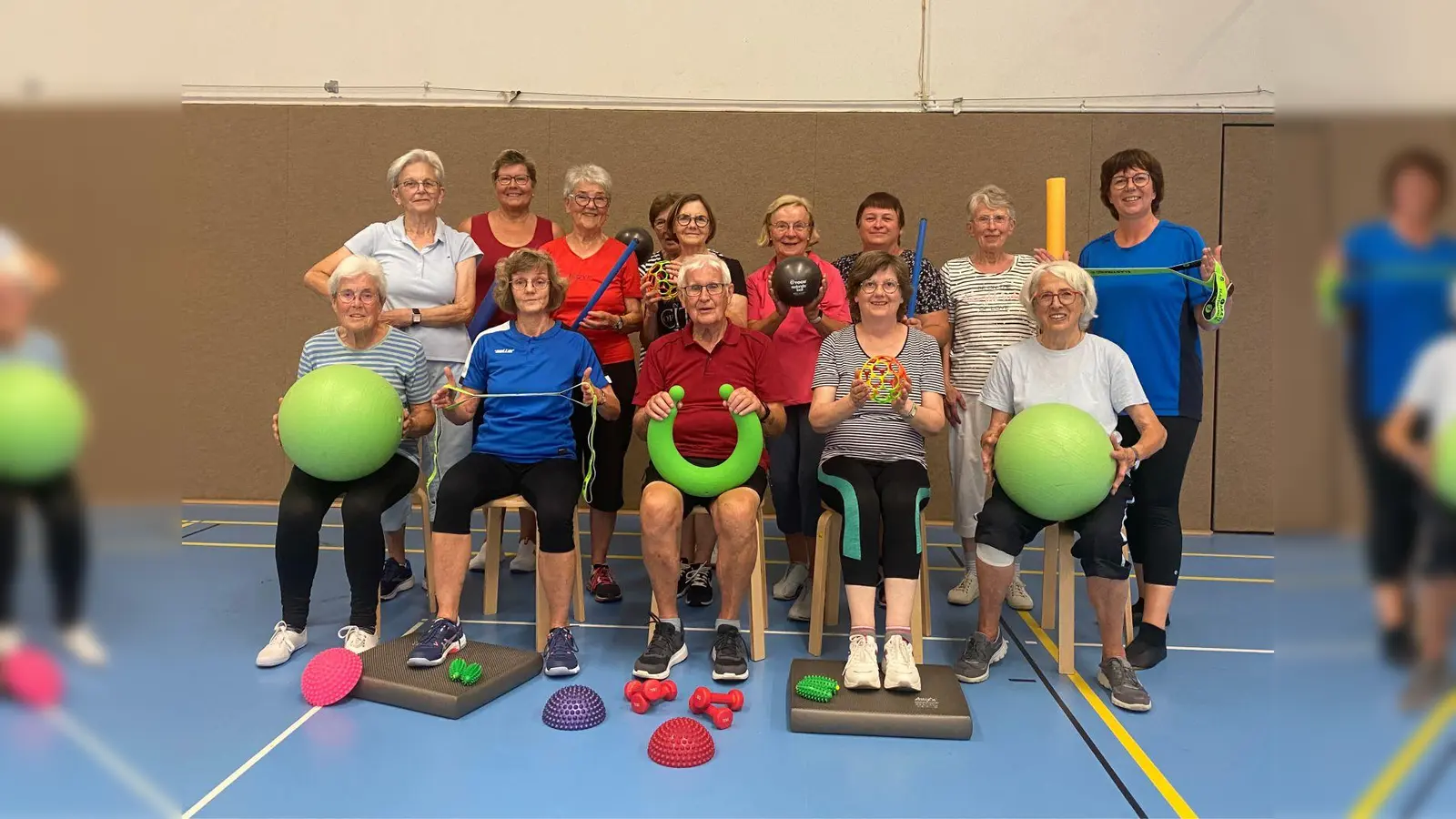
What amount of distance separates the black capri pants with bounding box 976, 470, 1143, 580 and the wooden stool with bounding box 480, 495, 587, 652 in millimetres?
1360

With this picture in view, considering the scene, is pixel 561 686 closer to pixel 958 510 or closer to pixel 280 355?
pixel 958 510

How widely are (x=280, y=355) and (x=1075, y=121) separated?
4824mm

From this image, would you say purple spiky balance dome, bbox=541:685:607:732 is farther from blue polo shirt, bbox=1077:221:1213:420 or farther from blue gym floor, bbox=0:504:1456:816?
blue polo shirt, bbox=1077:221:1213:420

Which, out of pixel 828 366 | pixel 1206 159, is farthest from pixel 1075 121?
pixel 828 366

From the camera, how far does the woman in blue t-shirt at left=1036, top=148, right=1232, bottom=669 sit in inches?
108

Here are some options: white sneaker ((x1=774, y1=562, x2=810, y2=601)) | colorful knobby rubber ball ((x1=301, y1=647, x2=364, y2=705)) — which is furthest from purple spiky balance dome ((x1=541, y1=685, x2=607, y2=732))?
white sneaker ((x1=774, y1=562, x2=810, y2=601))

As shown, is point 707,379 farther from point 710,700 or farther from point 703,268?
point 710,700

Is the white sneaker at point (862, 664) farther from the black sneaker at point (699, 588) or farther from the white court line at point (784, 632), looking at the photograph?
the black sneaker at point (699, 588)

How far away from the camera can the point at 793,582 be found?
3.46m
